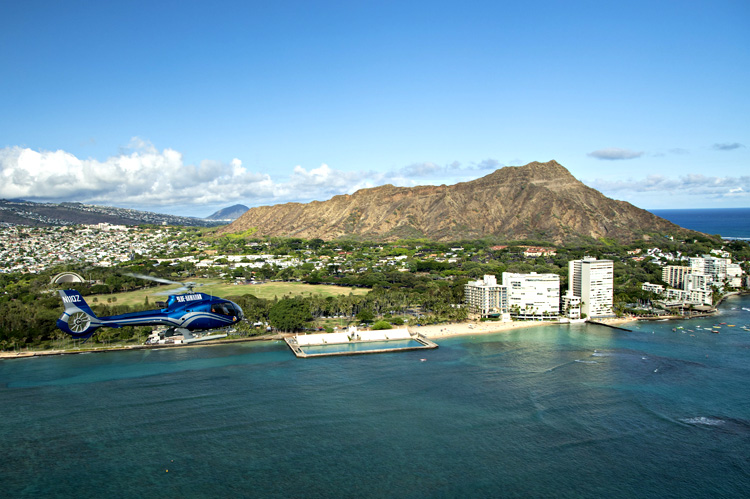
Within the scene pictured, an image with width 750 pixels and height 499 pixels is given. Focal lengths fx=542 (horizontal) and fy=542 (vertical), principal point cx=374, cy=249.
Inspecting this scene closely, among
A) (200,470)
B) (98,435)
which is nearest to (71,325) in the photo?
(98,435)

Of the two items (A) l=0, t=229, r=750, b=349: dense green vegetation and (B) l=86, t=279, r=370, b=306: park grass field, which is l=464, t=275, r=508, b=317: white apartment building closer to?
(A) l=0, t=229, r=750, b=349: dense green vegetation

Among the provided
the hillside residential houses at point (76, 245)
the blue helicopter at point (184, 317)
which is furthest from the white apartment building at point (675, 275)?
the hillside residential houses at point (76, 245)

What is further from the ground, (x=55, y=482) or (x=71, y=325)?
(x=71, y=325)

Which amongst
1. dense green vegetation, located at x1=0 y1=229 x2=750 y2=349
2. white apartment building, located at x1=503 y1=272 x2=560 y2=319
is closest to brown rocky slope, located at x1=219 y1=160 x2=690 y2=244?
dense green vegetation, located at x1=0 y1=229 x2=750 y2=349

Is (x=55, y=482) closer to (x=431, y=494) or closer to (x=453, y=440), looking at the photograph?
(x=431, y=494)

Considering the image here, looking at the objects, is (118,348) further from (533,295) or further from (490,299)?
(533,295)

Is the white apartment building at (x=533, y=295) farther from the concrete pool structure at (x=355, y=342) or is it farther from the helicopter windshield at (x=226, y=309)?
the helicopter windshield at (x=226, y=309)

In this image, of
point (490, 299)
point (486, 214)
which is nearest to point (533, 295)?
point (490, 299)

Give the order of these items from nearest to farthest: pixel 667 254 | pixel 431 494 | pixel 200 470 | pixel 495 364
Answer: pixel 431 494 < pixel 200 470 < pixel 495 364 < pixel 667 254
